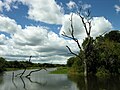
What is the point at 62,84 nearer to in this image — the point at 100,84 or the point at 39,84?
the point at 39,84

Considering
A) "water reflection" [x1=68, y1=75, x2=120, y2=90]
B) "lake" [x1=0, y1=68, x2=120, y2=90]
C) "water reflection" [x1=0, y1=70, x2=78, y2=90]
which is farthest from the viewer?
"water reflection" [x1=0, y1=70, x2=78, y2=90]

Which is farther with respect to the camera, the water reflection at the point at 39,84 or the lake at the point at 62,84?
the water reflection at the point at 39,84

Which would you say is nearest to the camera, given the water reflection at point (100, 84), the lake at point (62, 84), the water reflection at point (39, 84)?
the water reflection at point (100, 84)

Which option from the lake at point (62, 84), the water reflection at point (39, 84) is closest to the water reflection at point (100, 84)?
the lake at point (62, 84)

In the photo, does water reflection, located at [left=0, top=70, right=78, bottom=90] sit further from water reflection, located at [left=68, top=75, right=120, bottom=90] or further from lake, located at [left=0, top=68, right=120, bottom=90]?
water reflection, located at [left=68, top=75, right=120, bottom=90]

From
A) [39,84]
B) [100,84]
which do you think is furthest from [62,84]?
[100,84]

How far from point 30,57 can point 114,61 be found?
32.2 metres

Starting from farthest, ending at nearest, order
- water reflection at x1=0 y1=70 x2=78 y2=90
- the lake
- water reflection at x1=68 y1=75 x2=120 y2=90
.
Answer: water reflection at x1=0 y1=70 x2=78 y2=90, the lake, water reflection at x1=68 y1=75 x2=120 y2=90

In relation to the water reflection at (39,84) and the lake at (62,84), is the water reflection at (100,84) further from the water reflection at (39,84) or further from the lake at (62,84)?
the water reflection at (39,84)

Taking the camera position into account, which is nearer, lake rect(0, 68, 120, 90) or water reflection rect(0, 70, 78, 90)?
lake rect(0, 68, 120, 90)

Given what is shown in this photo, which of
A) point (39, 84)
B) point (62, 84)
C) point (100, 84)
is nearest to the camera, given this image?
point (100, 84)

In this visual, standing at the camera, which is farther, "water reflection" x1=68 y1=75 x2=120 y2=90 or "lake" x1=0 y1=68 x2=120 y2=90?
"lake" x1=0 y1=68 x2=120 y2=90

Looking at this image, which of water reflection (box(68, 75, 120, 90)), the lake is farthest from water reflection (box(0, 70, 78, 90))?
water reflection (box(68, 75, 120, 90))

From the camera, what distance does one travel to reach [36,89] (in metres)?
33.8
